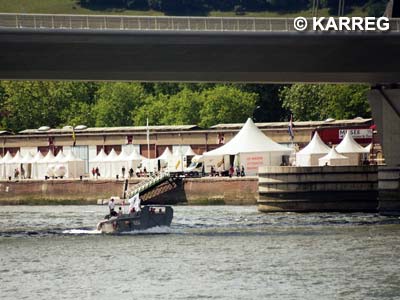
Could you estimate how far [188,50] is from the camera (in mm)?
102562

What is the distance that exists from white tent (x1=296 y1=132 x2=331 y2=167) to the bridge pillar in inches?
849

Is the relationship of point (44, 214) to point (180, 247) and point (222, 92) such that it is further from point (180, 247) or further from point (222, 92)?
point (222, 92)

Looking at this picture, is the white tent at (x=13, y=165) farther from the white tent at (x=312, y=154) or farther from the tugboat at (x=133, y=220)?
the tugboat at (x=133, y=220)

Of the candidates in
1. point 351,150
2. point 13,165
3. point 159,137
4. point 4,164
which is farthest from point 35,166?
point 351,150

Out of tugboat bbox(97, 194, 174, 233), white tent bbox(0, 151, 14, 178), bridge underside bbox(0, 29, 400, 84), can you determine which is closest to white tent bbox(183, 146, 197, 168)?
white tent bbox(0, 151, 14, 178)

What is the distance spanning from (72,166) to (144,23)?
67209mm

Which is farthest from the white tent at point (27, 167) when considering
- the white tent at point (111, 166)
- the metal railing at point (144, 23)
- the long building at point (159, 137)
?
the metal railing at point (144, 23)

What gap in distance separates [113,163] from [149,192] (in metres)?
17.9

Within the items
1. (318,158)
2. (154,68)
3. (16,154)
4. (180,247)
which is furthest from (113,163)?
(180,247)

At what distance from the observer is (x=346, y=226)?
103000 mm

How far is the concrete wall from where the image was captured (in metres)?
120

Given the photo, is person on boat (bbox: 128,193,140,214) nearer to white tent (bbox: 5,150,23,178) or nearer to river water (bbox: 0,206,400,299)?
river water (bbox: 0,206,400,299)

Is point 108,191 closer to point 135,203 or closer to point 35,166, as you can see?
point 35,166

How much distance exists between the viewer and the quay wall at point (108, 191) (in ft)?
468
